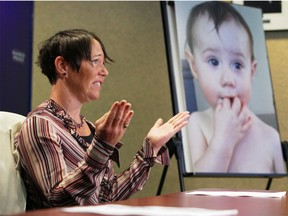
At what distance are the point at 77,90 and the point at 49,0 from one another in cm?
208

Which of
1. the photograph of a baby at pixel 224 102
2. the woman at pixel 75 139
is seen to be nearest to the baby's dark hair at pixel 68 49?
the woman at pixel 75 139

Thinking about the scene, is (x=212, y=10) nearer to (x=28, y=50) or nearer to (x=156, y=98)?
(x=156, y=98)

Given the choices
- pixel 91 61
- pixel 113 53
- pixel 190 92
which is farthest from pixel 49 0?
pixel 91 61

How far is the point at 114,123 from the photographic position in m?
1.24

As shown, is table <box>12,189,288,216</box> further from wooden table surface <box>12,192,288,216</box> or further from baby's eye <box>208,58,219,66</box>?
baby's eye <box>208,58,219,66</box>

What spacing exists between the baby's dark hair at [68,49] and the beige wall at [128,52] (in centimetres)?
182

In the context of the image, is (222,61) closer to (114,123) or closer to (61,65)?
(61,65)

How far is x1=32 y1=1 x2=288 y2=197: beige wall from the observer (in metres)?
3.47

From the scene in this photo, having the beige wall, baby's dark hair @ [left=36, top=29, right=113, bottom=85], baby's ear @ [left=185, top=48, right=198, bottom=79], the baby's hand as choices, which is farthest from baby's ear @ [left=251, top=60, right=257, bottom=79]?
baby's dark hair @ [left=36, top=29, right=113, bottom=85]

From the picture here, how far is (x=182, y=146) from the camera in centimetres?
266

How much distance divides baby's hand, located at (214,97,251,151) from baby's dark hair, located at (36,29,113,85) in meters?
1.35

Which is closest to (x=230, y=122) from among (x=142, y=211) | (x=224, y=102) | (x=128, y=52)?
(x=224, y=102)

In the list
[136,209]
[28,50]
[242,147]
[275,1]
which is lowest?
[136,209]

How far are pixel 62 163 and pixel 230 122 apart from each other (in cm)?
161
